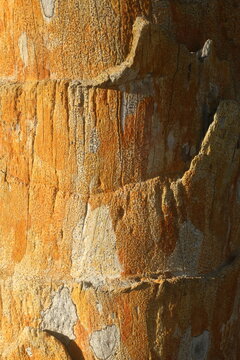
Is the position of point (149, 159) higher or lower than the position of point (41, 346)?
higher

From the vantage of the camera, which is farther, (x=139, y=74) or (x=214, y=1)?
(x=214, y=1)

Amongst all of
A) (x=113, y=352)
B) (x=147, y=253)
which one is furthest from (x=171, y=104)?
(x=113, y=352)

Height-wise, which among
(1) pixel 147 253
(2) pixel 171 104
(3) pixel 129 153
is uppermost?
(2) pixel 171 104

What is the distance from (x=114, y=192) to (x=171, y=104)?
0.97 feet

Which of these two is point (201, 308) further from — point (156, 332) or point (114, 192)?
point (114, 192)

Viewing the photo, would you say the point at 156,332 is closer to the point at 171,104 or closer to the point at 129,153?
the point at 129,153

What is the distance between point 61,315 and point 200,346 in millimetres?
436

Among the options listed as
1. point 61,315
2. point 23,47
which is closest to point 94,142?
point 23,47

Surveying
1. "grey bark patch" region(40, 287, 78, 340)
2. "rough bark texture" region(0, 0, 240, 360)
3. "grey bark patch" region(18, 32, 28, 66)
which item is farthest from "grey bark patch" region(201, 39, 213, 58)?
"grey bark patch" region(40, 287, 78, 340)

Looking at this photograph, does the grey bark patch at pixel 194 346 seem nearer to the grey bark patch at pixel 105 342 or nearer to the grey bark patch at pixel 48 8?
the grey bark patch at pixel 105 342

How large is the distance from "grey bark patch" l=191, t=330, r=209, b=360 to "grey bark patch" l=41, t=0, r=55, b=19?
1.02m

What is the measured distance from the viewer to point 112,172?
1.77 m

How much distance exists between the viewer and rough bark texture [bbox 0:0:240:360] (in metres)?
1.74

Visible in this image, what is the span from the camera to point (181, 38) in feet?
5.99
